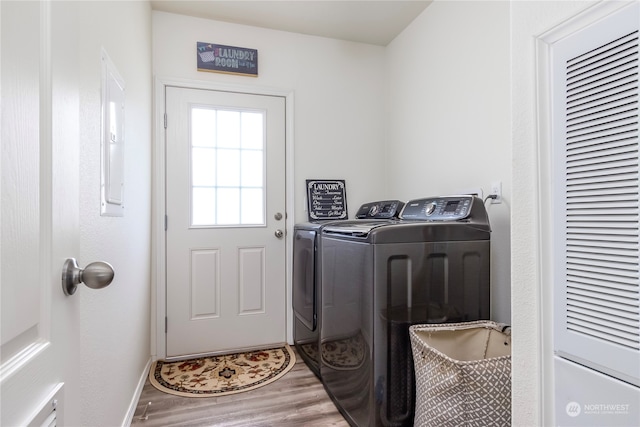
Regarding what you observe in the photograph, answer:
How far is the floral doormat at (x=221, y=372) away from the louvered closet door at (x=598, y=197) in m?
1.90

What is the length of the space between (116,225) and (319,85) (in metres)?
1.96

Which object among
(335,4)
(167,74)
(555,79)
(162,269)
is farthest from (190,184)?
(555,79)

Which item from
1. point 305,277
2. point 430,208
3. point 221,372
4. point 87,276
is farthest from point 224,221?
point 87,276

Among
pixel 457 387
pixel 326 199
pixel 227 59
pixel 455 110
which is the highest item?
pixel 227 59

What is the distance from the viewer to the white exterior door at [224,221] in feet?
8.25

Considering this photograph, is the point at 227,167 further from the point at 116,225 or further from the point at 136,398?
the point at 136,398

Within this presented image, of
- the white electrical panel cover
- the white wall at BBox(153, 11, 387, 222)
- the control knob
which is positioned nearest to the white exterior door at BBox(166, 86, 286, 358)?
the white wall at BBox(153, 11, 387, 222)

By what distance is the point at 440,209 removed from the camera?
1814mm

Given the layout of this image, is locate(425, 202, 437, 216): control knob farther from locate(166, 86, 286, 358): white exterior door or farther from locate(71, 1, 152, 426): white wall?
locate(71, 1, 152, 426): white wall

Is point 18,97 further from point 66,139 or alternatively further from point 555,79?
point 555,79

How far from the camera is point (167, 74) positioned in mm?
2496

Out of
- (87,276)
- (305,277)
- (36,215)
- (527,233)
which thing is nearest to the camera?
(36,215)

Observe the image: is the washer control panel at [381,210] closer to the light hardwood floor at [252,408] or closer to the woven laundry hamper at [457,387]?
the woven laundry hamper at [457,387]

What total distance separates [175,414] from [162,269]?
39.4 inches
